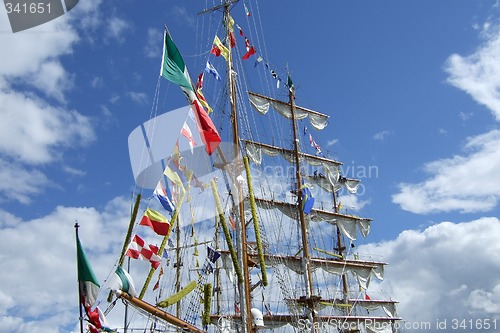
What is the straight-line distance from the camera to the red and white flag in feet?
72.8

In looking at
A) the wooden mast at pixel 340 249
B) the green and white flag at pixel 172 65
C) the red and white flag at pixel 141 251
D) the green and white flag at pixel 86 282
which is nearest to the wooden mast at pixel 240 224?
the green and white flag at pixel 172 65

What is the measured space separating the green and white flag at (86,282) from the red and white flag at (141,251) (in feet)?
5.93

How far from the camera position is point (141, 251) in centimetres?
2245

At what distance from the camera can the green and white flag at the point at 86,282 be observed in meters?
20.5

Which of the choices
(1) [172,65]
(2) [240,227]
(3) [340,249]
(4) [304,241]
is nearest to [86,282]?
(2) [240,227]

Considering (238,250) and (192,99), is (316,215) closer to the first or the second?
(238,250)

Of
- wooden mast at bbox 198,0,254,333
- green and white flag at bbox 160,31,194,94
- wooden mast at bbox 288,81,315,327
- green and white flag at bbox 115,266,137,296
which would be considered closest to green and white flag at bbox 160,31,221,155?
green and white flag at bbox 160,31,194,94

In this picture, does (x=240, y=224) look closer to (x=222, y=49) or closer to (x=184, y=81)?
(x=184, y=81)

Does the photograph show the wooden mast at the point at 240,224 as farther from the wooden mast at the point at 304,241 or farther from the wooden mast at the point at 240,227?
the wooden mast at the point at 304,241

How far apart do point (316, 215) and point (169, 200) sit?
1353 inches

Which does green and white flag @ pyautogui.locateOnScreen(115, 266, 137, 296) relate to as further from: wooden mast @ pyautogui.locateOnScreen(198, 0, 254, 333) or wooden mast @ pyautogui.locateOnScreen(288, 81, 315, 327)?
wooden mast @ pyautogui.locateOnScreen(288, 81, 315, 327)

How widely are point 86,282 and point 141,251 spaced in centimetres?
258

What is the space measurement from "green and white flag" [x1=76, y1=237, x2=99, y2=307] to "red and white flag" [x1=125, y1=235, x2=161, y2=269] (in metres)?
1.81

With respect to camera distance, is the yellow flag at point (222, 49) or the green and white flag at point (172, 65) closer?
the green and white flag at point (172, 65)
